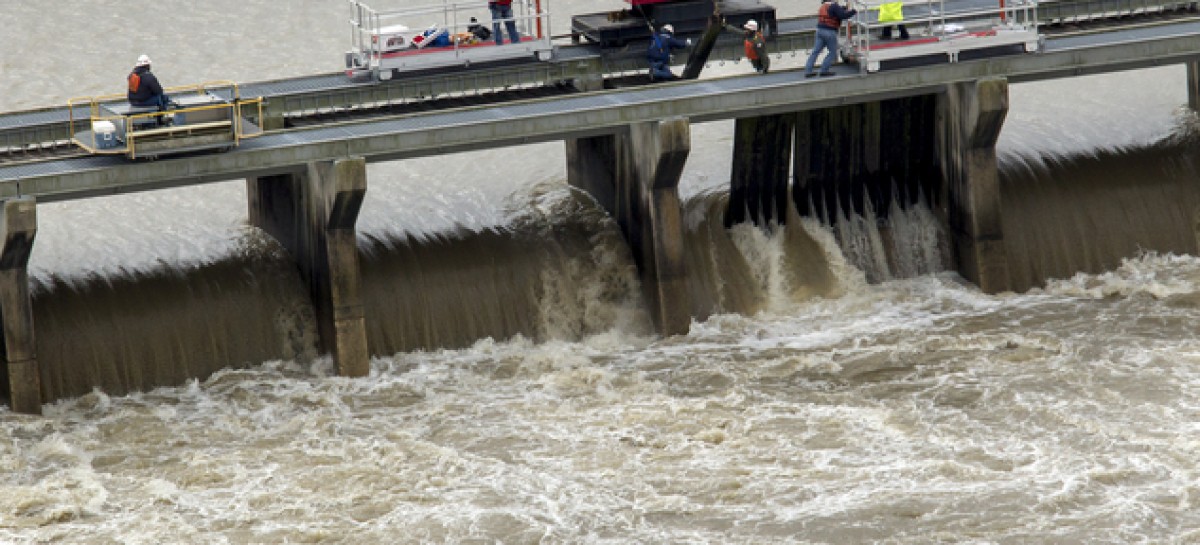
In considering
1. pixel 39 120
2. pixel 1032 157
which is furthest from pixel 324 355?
pixel 1032 157

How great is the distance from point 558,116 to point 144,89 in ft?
21.5

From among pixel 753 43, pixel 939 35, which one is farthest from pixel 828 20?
pixel 939 35

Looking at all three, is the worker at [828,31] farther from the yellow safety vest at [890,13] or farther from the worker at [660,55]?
the worker at [660,55]

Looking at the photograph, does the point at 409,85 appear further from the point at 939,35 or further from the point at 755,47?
the point at 939,35

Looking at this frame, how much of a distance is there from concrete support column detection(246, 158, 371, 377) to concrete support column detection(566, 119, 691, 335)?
482 cm

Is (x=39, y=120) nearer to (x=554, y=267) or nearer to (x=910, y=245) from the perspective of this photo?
(x=554, y=267)

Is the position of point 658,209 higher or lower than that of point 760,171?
lower

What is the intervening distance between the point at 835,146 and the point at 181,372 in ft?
40.7

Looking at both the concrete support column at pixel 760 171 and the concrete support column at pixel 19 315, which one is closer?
the concrete support column at pixel 19 315

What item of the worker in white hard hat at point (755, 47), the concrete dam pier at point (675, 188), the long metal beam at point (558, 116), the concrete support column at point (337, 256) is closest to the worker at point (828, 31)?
the long metal beam at point (558, 116)

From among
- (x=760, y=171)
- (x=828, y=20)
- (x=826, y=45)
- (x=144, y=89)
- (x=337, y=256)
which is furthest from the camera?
(x=760, y=171)

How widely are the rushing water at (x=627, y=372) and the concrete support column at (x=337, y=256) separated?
448 millimetres

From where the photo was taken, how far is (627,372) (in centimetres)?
3012

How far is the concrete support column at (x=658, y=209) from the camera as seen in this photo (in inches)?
1237
